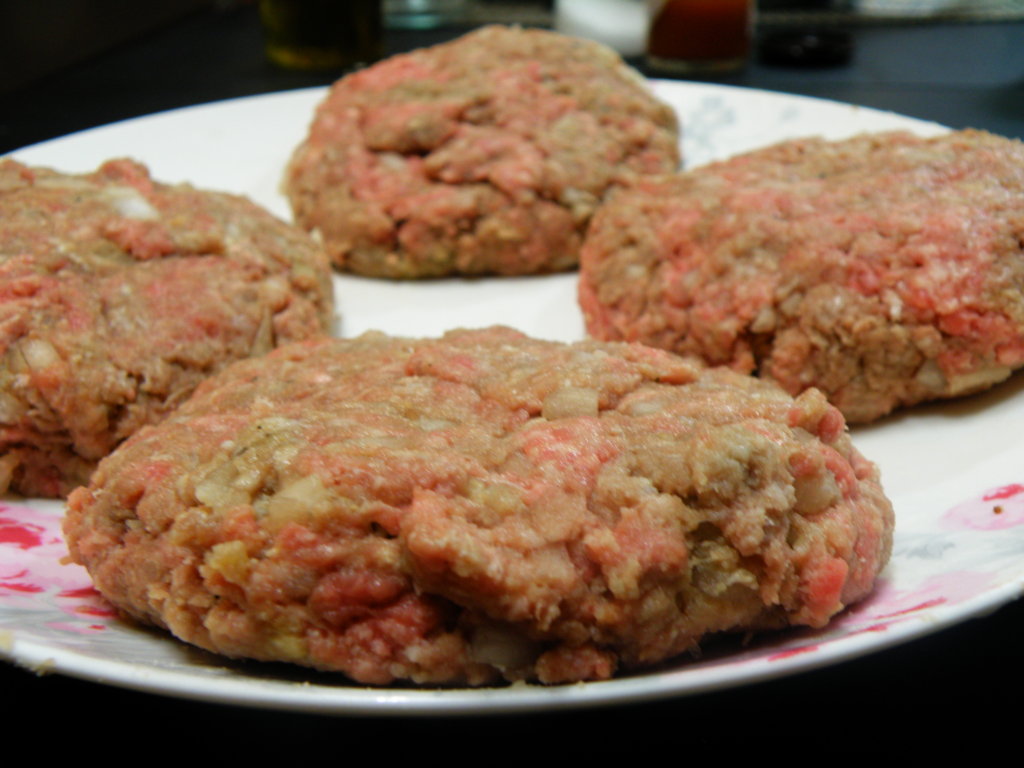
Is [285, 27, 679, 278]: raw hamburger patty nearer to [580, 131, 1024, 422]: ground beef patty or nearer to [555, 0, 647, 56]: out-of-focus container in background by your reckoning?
[580, 131, 1024, 422]: ground beef patty

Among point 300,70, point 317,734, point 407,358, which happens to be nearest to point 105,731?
point 317,734

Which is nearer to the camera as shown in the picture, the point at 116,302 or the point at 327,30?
the point at 116,302

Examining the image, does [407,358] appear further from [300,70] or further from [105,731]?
[300,70]

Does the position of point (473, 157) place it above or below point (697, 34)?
below

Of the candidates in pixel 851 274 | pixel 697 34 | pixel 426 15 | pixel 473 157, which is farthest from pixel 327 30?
pixel 851 274

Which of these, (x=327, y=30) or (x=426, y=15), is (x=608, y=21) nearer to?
(x=327, y=30)

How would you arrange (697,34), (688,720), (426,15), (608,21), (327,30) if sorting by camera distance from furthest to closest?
(426,15) → (608,21) → (697,34) → (327,30) → (688,720)
